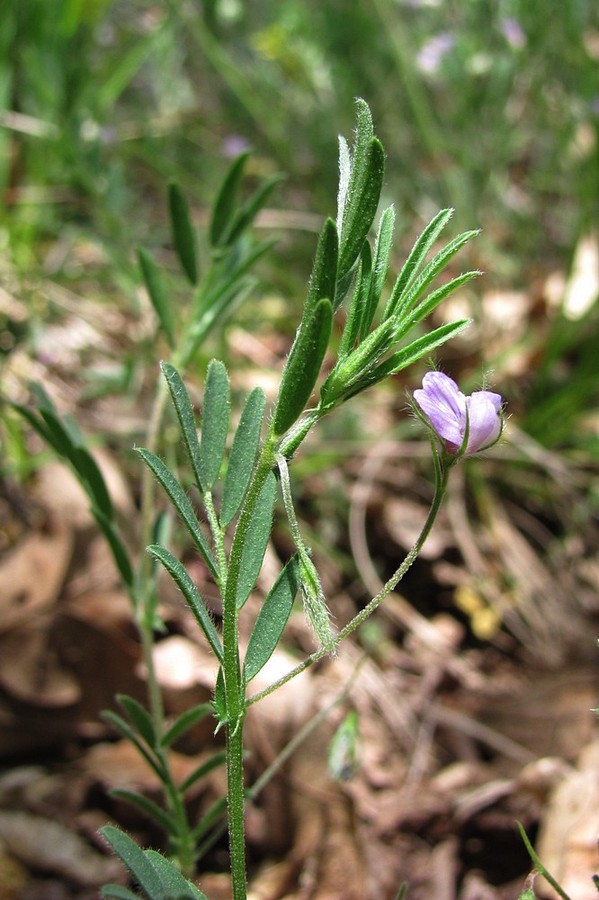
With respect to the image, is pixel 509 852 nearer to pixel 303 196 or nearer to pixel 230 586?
pixel 230 586

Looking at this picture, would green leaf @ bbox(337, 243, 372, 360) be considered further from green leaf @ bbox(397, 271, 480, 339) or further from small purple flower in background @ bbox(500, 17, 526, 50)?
small purple flower in background @ bbox(500, 17, 526, 50)

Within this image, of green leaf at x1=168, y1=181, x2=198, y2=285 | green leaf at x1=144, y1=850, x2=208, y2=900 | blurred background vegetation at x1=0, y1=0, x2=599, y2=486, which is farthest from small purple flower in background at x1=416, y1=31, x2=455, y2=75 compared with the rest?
green leaf at x1=144, y1=850, x2=208, y2=900

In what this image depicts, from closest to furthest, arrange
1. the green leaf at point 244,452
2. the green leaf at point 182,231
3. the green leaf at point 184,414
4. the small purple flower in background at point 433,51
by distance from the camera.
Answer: the green leaf at point 184,414
the green leaf at point 244,452
the green leaf at point 182,231
the small purple flower in background at point 433,51

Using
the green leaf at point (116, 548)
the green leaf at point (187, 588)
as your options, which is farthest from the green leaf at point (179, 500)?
the green leaf at point (116, 548)

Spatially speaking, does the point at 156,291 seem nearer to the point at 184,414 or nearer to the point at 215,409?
the point at 215,409

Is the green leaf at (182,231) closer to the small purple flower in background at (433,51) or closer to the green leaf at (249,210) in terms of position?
the green leaf at (249,210)

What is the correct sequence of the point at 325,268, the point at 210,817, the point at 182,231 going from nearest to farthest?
the point at 325,268 < the point at 210,817 < the point at 182,231

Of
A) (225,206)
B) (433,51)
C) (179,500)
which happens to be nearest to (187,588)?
(179,500)
